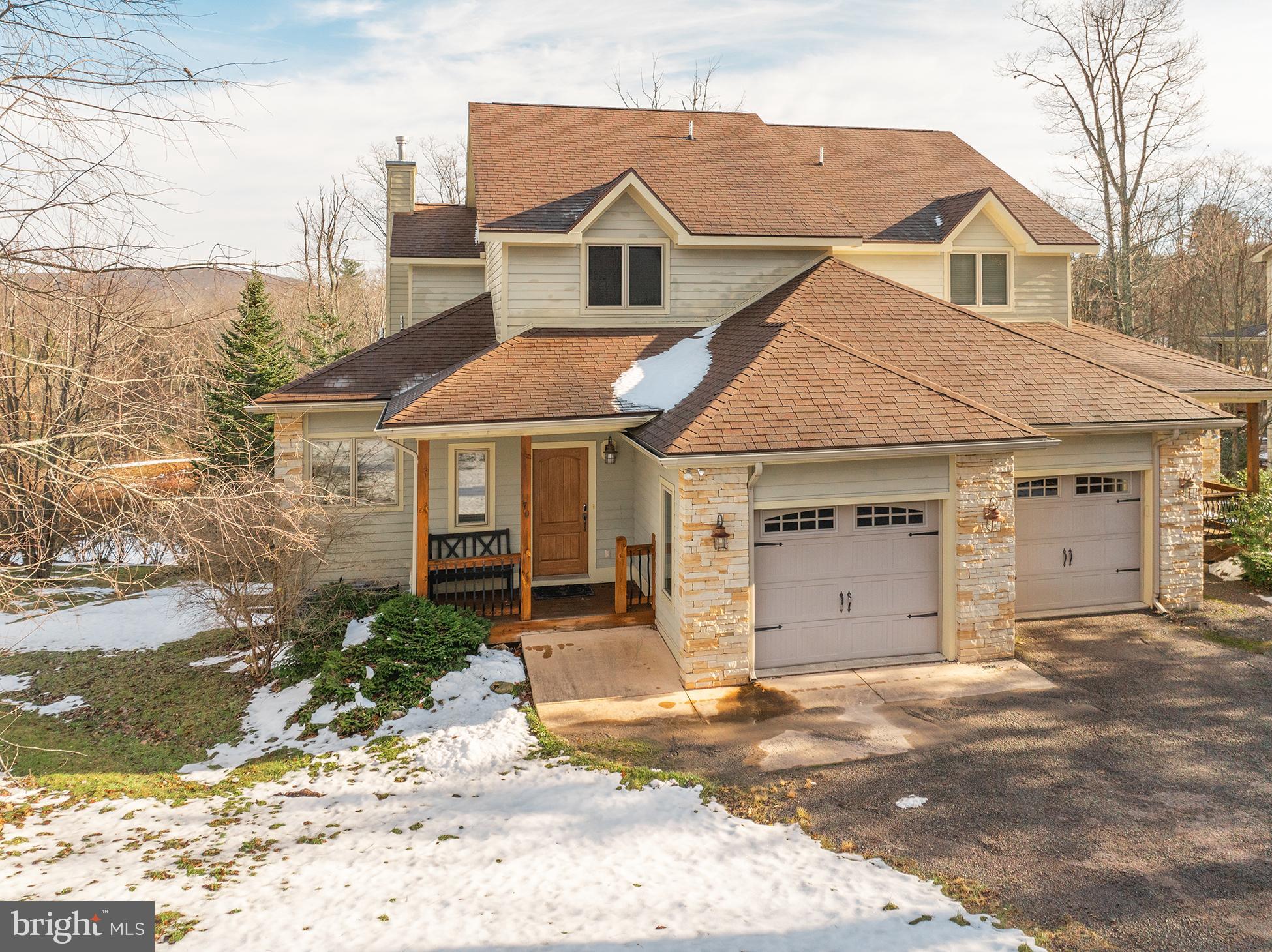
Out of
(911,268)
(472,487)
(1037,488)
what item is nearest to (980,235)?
(911,268)

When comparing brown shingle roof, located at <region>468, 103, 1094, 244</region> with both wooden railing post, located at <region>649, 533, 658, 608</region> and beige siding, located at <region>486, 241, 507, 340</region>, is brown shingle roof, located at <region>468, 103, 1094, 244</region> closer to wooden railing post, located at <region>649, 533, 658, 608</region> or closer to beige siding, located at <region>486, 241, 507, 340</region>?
beige siding, located at <region>486, 241, 507, 340</region>

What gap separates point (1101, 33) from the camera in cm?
2400

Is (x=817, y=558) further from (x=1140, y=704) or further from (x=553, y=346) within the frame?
(x=553, y=346)

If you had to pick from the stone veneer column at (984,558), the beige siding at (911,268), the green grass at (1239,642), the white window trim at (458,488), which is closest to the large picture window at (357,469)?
the white window trim at (458,488)

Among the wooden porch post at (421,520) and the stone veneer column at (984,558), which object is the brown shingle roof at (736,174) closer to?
the wooden porch post at (421,520)

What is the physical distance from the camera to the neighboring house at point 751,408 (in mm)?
9773

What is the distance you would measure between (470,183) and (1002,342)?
11909 millimetres

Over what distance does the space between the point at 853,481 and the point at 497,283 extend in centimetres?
763

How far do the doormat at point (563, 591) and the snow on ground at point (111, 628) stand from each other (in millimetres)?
5161

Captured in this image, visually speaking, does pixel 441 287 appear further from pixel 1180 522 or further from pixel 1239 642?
pixel 1239 642

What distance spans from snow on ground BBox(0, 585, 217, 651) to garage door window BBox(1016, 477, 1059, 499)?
12.5 meters

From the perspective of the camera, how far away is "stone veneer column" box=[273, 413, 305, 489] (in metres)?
12.8

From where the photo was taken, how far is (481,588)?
42.0 feet

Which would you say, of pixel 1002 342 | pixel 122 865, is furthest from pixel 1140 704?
pixel 122 865
